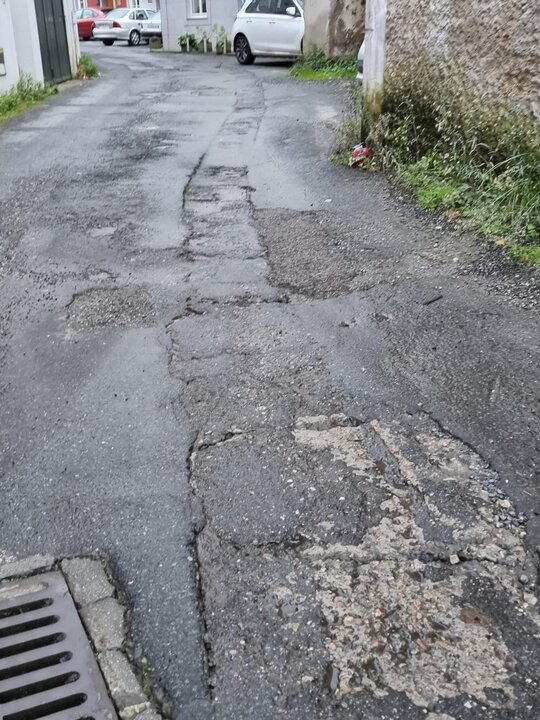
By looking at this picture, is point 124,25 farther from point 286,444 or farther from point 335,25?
point 286,444

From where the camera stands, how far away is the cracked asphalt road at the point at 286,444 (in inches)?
97.9

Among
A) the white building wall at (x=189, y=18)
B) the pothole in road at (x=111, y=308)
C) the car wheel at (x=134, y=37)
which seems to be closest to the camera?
the pothole in road at (x=111, y=308)

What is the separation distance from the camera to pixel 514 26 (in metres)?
6.88

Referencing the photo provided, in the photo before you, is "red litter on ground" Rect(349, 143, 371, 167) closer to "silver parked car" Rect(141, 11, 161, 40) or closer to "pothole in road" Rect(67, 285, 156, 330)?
"pothole in road" Rect(67, 285, 156, 330)

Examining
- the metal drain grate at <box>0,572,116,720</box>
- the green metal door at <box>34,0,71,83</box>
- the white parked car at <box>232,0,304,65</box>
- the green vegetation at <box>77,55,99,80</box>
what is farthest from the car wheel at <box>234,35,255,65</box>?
the metal drain grate at <box>0,572,116,720</box>

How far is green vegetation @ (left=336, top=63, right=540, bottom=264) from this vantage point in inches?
251

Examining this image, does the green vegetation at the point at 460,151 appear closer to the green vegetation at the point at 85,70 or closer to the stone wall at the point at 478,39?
the stone wall at the point at 478,39

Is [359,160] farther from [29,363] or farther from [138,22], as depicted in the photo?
[138,22]

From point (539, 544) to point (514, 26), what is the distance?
5694 mm

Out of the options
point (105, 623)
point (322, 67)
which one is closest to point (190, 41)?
point (322, 67)

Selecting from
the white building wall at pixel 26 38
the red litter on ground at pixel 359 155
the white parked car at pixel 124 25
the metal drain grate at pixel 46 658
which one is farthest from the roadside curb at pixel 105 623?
the white parked car at pixel 124 25

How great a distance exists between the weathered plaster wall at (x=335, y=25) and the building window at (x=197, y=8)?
10412 mm

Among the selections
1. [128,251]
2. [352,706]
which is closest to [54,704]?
[352,706]

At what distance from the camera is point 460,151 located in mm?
7570
